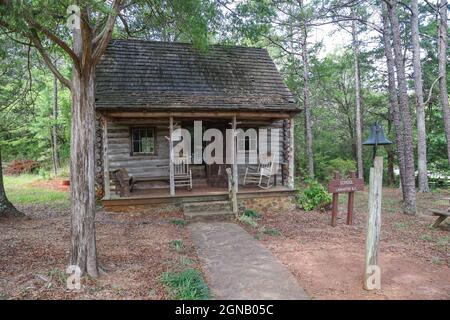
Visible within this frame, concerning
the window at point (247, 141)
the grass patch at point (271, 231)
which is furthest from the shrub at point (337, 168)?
the grass patch at point (271, 231)

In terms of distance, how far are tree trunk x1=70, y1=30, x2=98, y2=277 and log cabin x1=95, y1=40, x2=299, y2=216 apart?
4502 mm

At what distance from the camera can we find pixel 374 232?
4.44 metres

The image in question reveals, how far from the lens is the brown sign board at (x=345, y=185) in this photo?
780 cm

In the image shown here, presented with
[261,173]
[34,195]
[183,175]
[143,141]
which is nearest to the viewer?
[183,175]

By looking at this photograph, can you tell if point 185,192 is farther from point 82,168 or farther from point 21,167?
point 21,167

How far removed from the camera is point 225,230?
25.1 ft

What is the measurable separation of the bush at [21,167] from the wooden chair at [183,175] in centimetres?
1505

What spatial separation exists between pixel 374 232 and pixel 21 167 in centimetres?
2236

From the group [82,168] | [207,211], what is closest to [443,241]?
[207,211]

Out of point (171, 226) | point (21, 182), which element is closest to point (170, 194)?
point (171, 226)

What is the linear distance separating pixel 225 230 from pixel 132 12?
5.92 meters

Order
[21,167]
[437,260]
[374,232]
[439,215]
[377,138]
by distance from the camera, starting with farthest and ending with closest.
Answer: [21,167], [439,215], [437,260], [377,138], [374,232]

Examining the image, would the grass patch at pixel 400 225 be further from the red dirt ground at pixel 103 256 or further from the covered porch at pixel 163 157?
the red dirt ground at pixel 103 256
